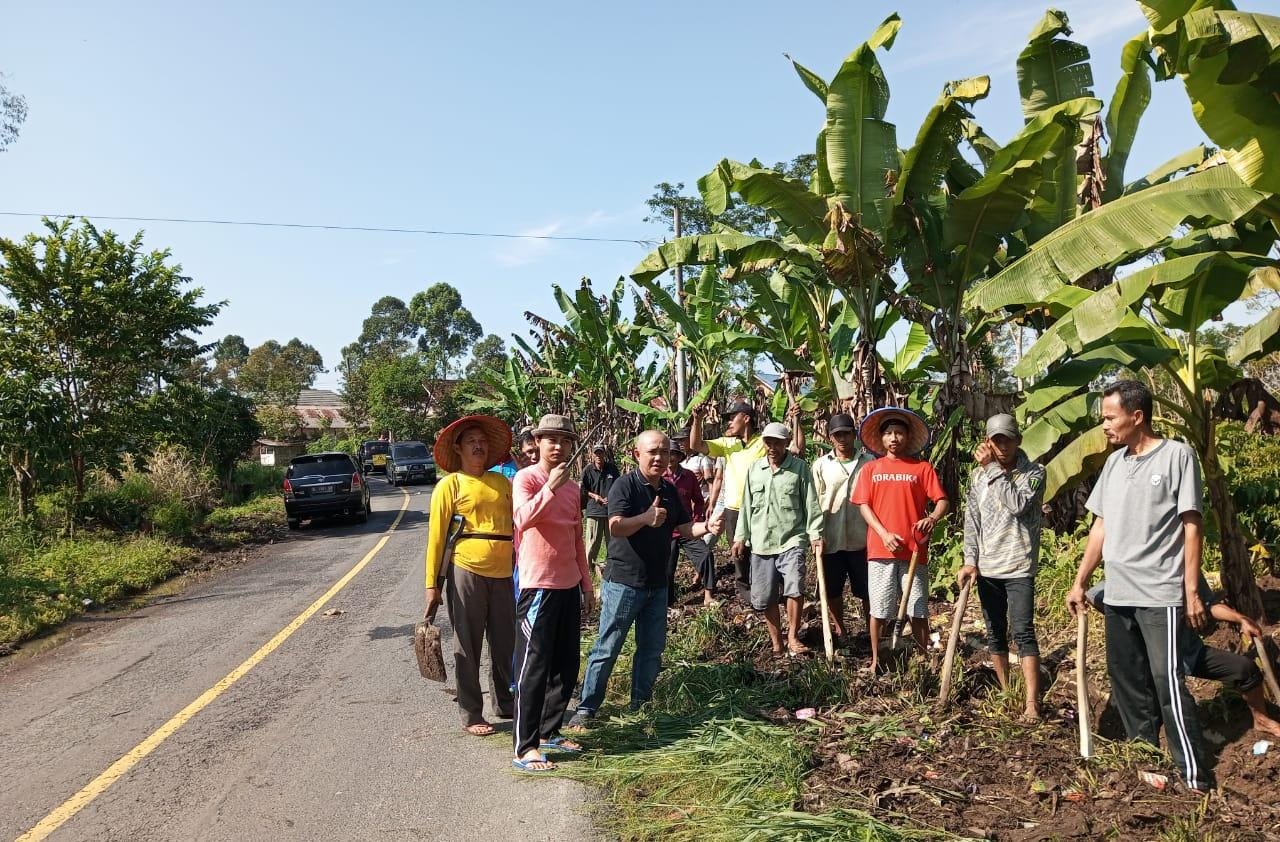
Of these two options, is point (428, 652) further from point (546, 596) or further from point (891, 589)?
point (891, 589)

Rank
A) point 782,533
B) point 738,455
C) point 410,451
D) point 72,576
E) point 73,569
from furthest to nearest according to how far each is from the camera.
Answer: point 410,451
point 73,569
point 72,576
point 738,455
point 782,533

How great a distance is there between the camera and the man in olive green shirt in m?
6.75

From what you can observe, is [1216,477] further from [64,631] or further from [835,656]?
[64,631]

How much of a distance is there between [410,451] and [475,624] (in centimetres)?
3437

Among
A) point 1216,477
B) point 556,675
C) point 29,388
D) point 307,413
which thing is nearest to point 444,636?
point 556,675

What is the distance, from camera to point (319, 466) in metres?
20.1

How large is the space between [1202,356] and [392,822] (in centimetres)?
583

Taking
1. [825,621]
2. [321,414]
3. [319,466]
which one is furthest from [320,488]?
[321,414]

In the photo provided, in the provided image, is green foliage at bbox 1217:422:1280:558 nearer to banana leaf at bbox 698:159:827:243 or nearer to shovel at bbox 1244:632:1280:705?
shovel at bbox 1244:632:1280:705

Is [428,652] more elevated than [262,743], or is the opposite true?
[428,652]

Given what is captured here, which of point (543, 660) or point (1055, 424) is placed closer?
point (543, 660)

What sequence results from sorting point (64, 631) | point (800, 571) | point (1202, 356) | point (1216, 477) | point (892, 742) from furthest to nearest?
1. point (64, 631)
2. point (800, 571)
3. point (1202, 356)
4. point (1216, 477)
5. point (892, 742)

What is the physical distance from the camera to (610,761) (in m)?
5.05

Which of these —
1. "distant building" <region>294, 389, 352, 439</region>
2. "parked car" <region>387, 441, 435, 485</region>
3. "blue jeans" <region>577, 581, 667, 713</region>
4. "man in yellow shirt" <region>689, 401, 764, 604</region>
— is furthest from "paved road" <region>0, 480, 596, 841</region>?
"distant building" <region>294, 389, 352, 439</region>
